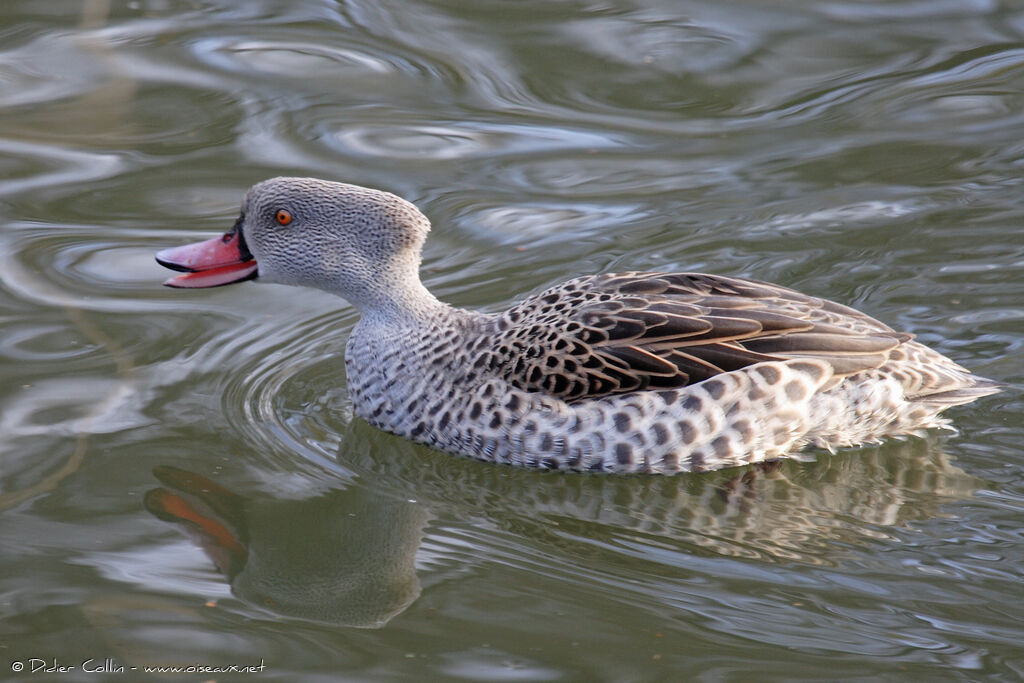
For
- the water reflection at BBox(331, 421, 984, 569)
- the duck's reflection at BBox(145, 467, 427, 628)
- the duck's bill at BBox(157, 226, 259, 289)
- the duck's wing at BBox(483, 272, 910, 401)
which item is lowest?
the duck's reflection at BBox(145, 467, 427, 628)

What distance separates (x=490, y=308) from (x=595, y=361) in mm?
1858

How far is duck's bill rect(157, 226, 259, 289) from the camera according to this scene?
7.09m

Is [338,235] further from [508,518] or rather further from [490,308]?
[508,518]

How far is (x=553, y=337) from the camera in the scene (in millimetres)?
6586

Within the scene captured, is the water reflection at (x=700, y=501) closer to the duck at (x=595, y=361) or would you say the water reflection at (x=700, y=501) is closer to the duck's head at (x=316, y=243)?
the duck at (x=595, y=361)

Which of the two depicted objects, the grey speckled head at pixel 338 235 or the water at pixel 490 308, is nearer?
the water at pixel 490 308

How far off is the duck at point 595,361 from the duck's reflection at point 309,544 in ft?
2.12

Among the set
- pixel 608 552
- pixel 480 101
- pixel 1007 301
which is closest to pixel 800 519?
pixel 608 552

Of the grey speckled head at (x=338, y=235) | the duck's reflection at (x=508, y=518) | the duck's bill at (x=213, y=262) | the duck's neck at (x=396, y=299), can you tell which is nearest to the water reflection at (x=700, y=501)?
the duck's reflection at (x=508, y=518)

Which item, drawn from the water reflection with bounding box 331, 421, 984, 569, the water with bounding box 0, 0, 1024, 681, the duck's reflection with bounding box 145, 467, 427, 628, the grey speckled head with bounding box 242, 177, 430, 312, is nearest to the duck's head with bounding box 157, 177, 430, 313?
the grey speckled head with bounding box 242, 177, 430, 312

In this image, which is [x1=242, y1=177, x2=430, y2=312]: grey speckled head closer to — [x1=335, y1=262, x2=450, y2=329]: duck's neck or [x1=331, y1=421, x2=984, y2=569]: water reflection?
[x1=335, y1=262, x2=450, y2=329]: duck's neck

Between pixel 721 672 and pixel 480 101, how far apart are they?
6.49 m

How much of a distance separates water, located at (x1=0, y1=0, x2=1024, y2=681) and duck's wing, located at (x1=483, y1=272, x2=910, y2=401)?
1.65 feet

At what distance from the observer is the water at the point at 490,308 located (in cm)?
538
